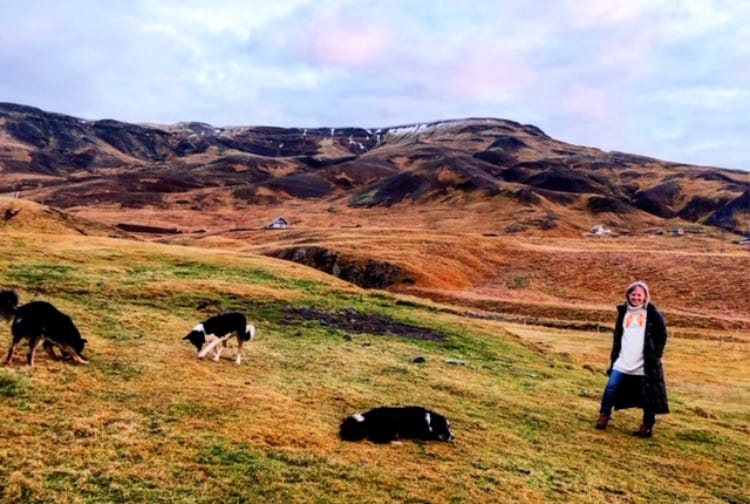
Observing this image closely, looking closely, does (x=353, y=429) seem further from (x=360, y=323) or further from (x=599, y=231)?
(x=599, y=231)

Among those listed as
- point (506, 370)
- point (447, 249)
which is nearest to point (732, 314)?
point (447, 249)

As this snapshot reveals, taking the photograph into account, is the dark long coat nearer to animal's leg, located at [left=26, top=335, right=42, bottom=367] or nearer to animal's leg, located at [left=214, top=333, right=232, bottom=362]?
animal's leg, located at [left=214, top=333, right=232, bottom=362]

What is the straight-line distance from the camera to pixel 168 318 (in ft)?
76.8

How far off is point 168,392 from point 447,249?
240 feet

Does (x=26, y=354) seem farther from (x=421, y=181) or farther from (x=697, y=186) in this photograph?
(x=697, y=186)

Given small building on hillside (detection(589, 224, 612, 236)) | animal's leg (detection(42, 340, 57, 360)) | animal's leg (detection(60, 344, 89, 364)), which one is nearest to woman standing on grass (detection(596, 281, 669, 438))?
animal's leg (detection(60, 344, 89, 364))

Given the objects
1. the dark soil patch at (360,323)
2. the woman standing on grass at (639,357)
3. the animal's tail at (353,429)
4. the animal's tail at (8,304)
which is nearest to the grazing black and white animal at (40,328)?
the animal's tail at (8,304)

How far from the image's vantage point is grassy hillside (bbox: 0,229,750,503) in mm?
9867

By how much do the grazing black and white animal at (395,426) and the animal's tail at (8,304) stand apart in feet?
28.6

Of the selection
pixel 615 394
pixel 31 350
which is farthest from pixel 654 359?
pixel 31 350

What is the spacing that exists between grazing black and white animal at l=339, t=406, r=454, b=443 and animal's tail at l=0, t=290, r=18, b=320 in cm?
873

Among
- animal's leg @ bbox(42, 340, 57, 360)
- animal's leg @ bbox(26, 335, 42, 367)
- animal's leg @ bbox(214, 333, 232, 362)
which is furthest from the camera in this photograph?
animal's leg @ bbox(214, 333, 232, 362)

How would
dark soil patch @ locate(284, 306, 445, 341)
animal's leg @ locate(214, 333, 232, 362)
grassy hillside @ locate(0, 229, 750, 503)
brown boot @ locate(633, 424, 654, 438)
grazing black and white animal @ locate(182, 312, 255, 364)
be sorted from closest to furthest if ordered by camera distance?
grassy hillside @ locate(0, 229, 750, 503)
brown boot @ locate(633, 424, 654, 438)
animal's leg @ locate(214, 333, 232, 362)
grazing black and white animal @ locate(182, 312, 255, 364)
dark soil patch @ locate(284, 306, 445, 341)

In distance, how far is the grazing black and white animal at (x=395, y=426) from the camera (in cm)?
1267
